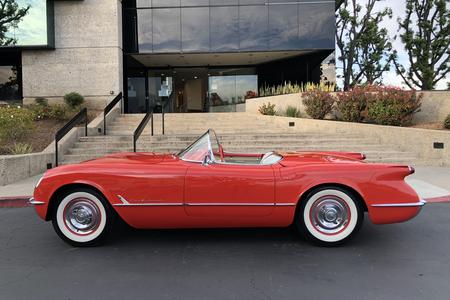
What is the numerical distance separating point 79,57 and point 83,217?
1482cm

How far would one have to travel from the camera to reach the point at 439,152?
998 centimetres

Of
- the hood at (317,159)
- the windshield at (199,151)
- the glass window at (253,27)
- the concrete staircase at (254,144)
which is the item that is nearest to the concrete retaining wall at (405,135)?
the concrete staircase at (254,144)

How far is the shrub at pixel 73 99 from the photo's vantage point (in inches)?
645

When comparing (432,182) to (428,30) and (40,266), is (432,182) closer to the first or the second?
(40,266)

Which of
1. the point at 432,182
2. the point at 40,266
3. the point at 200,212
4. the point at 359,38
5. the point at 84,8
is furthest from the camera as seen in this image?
the point at 359,38

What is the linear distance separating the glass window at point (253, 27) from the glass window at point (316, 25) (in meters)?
1.69

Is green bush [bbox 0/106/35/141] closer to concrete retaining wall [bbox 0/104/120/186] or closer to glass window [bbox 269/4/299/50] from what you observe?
concrete retaining wall [bbox 0/104/120/186]

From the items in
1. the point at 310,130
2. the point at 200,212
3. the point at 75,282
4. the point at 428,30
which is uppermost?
the point at 428,30

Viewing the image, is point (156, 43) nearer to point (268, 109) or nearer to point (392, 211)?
point (268, 109)

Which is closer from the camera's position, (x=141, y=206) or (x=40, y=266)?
(x=40, y=266)

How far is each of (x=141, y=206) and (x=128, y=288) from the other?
103cm

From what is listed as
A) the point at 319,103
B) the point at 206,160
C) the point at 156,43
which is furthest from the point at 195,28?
the point at 206,160

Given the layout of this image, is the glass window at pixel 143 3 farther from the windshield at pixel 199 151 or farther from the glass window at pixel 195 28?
the windshield at pixel 199 151

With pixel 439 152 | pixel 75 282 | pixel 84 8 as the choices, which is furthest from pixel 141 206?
pixel 84 8
